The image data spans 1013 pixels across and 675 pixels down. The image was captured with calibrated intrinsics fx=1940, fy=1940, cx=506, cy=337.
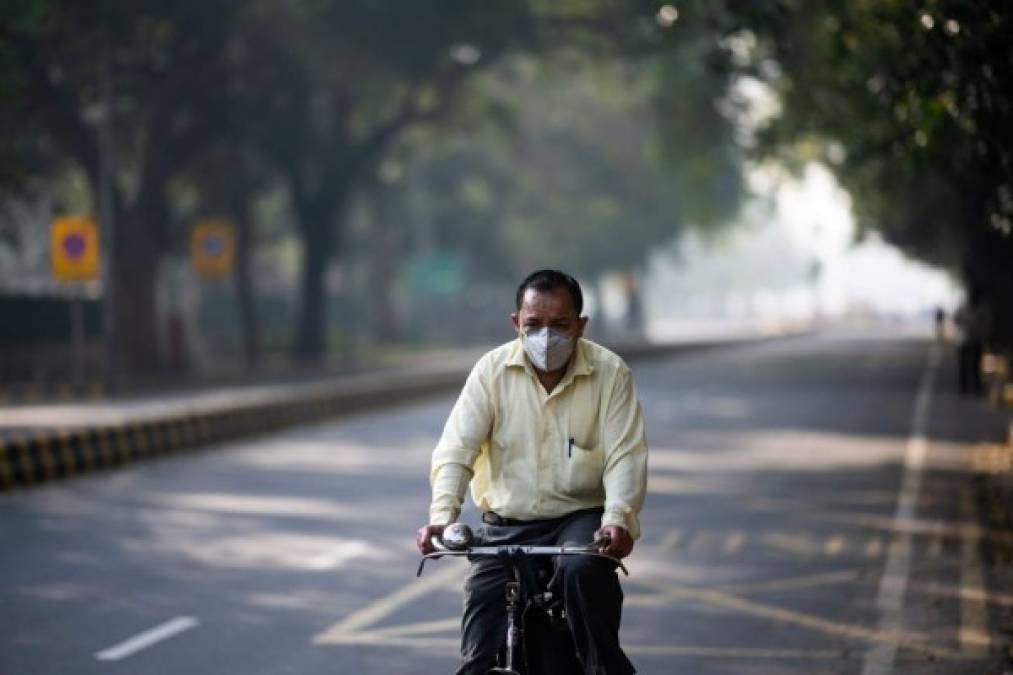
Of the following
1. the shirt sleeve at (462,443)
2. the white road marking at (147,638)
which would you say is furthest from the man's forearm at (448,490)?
the white road marking at (147,638)

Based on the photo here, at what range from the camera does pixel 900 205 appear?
39.8 meters

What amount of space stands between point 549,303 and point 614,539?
2.44 feet

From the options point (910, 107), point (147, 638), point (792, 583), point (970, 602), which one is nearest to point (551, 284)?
point (147, 638)

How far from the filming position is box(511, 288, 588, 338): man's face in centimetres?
575

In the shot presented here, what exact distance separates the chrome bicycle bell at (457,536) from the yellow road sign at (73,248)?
105 ft

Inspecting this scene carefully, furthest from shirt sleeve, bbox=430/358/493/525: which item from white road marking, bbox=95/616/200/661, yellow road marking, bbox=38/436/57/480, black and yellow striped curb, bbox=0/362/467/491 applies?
yellow road marking, bbox=38/436/57/480

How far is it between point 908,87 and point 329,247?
3902cm

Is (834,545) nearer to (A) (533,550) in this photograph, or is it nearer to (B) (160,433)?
(A) (533,550)

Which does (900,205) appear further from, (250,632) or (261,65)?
(250,632)

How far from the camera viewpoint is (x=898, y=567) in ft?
39.9

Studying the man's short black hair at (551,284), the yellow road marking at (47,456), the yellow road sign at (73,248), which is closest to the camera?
the man's short black hair at (551,284)

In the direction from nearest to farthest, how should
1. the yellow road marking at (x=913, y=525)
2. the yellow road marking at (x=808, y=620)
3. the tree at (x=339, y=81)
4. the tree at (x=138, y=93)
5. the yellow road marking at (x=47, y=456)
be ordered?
the yellow road marking at (x=808, y=620) < the yellow road marking at (x=913, y=525) < the yellow road marking at (x=47, y=456) < the tree at (x=138, y=93) < the tree at (x=339, y=81)

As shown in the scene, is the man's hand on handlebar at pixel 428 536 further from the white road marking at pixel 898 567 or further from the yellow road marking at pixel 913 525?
the yellow road marking at pixel 913 525

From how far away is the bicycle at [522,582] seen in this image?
549 centimetres
